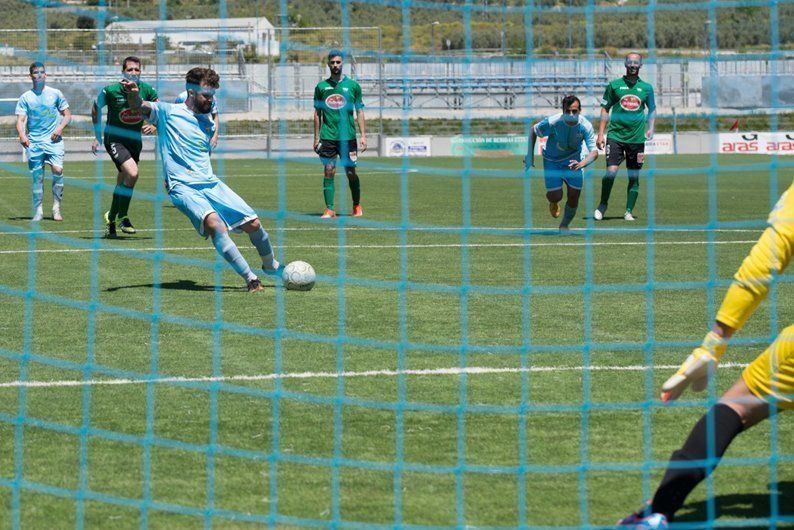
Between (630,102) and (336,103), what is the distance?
3.72m

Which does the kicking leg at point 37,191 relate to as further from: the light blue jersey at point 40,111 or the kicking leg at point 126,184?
the kicking leg at point 126,184

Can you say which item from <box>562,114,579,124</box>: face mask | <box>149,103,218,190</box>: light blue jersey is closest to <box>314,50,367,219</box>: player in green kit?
<box>562,114,579,124</box>: face mask

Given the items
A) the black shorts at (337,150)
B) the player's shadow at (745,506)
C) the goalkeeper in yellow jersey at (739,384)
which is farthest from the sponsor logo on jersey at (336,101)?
the goalkeeper in yellow jersey at (739,384)

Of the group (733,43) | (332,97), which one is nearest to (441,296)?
(332,97)

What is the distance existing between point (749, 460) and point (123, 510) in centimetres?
263

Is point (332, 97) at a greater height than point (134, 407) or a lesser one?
greater

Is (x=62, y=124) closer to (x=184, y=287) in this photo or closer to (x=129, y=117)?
(x=129, y=117)

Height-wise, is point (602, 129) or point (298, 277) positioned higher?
point (602, 129)

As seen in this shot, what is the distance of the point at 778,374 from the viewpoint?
177 inches

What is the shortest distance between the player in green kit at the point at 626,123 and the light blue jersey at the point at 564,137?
1.80 meters

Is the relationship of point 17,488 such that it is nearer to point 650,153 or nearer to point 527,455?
point 527,455

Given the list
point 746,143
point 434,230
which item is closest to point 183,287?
point 434,230

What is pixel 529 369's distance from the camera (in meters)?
7.45

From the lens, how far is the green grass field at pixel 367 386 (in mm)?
5137
